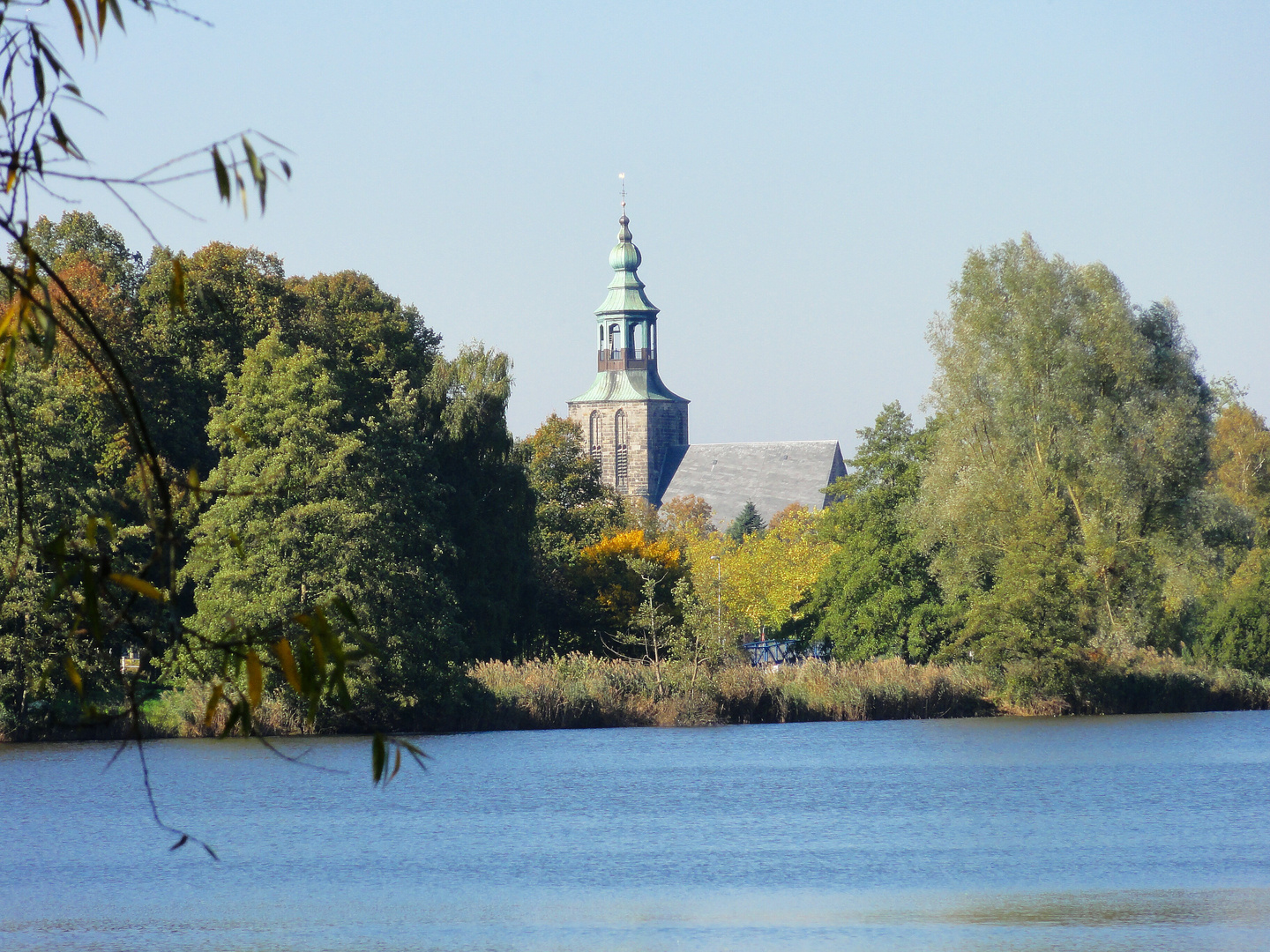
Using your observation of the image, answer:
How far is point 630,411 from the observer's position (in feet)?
446

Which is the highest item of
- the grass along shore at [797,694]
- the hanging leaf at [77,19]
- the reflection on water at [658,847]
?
the hanging leaf at [77,19]

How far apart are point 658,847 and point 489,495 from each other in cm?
2389

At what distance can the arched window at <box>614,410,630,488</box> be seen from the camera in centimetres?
13612

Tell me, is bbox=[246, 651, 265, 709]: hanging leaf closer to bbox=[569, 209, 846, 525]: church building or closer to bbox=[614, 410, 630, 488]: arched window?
bbox=[569, 209, 846, 525]: church building

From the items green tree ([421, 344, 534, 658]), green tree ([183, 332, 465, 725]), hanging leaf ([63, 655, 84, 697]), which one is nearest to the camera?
hanging leaf ([63, 655, 84, 697])

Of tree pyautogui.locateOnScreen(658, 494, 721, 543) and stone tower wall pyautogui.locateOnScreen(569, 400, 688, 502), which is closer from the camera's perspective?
tree pyautogui.locateOnScreen(658, 494, 721, 543)

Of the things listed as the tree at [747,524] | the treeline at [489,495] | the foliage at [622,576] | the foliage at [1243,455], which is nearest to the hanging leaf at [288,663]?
the treeline at [489,495]

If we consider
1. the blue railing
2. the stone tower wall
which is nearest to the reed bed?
the blue railing

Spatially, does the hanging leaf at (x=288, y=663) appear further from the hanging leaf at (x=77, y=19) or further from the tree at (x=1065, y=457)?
the tree at (x=1065, y=457)

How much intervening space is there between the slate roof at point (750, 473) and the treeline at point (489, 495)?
88.4 meters

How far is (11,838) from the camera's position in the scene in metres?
20.7

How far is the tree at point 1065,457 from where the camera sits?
39438 millimetres

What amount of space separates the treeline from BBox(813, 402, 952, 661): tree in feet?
0.37

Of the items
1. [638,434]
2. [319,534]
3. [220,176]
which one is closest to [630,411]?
[638,434]
